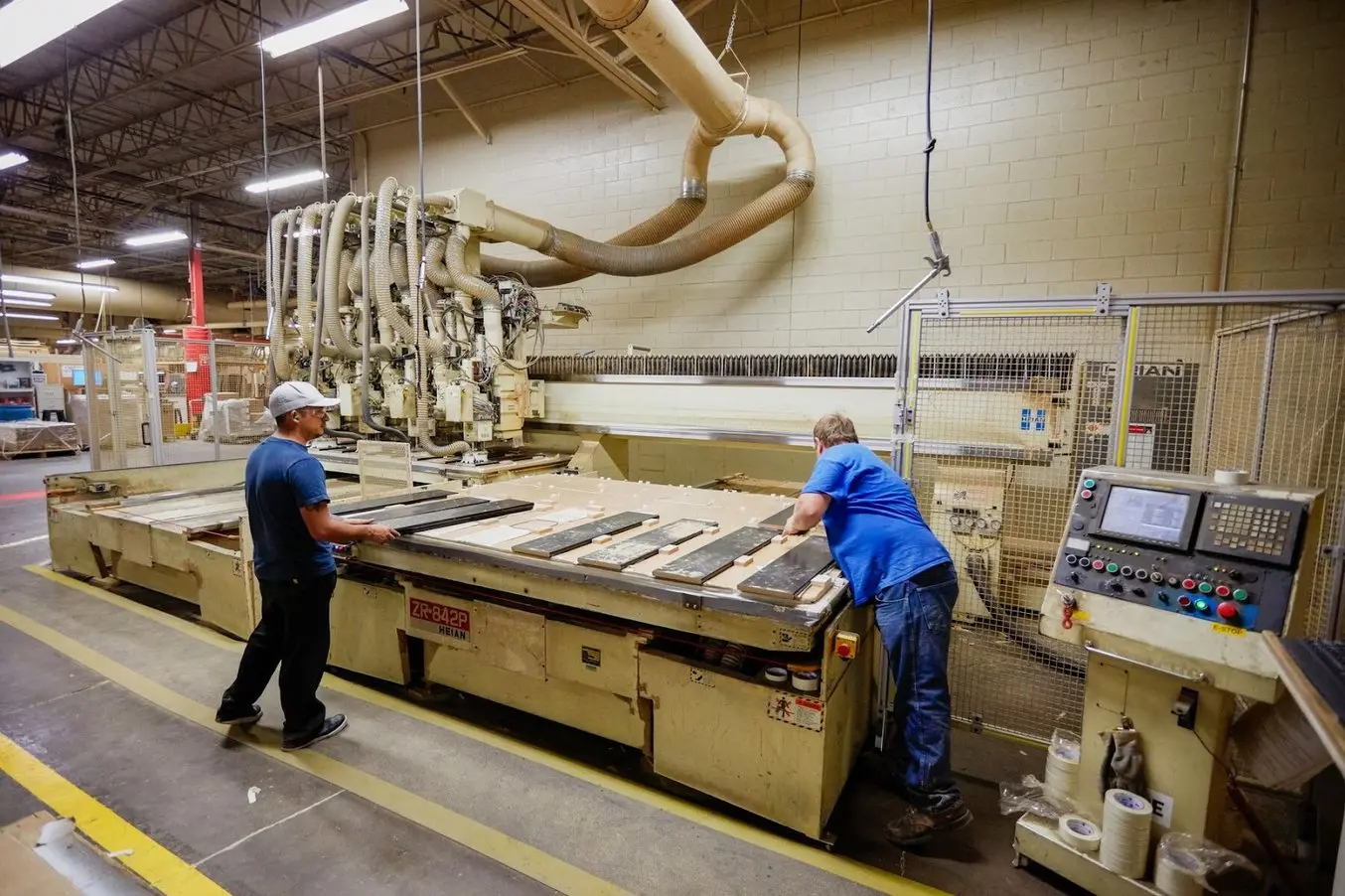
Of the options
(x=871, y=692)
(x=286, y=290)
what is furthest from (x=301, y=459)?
(x=286, y=290)

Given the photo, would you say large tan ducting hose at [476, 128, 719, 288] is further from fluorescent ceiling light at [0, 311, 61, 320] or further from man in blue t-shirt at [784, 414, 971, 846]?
fluorescent ceiling light at [0, 311, 61, 320]

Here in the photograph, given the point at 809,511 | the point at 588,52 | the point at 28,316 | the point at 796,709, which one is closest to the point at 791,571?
the point at 809,511

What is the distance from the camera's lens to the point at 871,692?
283 cm

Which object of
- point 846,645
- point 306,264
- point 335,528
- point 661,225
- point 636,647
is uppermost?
point 661,225

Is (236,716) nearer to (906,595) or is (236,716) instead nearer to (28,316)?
(906,595)

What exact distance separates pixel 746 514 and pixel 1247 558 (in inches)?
78.8

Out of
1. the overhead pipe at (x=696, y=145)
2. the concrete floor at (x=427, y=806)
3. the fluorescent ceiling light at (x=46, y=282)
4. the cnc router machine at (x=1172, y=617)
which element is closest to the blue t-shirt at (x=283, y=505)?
the concrete floor at (x=427, y=806)

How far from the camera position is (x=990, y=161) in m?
5.21

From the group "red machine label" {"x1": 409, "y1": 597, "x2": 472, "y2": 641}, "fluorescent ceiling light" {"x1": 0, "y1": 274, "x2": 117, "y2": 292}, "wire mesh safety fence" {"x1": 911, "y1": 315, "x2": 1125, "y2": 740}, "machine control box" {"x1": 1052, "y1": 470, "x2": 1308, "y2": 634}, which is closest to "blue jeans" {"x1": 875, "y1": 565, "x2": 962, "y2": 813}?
"machine control box" {"x1": 1052, "y1": 470, "x2": 1308, "y2": 634}

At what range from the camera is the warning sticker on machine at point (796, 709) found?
6.70ft

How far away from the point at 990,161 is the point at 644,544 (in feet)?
Result: 15.3

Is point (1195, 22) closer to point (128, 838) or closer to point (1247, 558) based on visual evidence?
point (1247, 558)

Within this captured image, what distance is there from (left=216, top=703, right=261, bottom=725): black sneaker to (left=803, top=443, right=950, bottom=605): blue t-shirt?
2663 mm

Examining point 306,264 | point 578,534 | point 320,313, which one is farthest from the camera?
point 306,264
